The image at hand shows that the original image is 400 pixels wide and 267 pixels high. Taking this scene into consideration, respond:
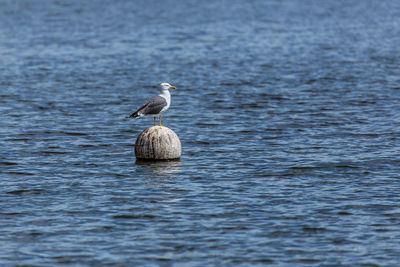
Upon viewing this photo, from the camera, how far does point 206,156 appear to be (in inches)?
1089

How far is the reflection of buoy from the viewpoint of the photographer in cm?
2536

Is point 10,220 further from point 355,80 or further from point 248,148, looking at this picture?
Answer: point 355,80

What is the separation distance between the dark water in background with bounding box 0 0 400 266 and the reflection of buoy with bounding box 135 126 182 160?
456 mm

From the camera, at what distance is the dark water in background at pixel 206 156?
18016 millimetres

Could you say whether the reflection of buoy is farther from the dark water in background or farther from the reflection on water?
the dark water in background

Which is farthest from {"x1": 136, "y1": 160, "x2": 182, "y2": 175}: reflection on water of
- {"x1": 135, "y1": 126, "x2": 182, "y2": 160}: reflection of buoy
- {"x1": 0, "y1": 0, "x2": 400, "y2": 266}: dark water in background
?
{"x1": 135, "y1": 126, "x2": 182, "y2": 160}: reflection of buoy

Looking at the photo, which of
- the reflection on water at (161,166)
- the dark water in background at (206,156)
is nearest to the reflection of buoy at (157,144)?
the reflection on water at (161,166)

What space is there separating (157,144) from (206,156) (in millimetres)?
2857

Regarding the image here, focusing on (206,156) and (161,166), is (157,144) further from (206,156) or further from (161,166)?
(206,156)

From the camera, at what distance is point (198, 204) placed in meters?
21.3

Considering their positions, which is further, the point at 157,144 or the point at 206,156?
the point at 206,156

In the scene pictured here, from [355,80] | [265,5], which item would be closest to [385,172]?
[355,80]

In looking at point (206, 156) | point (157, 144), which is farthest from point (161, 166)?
point (206, 156)

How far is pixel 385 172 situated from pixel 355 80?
23.3 metres
